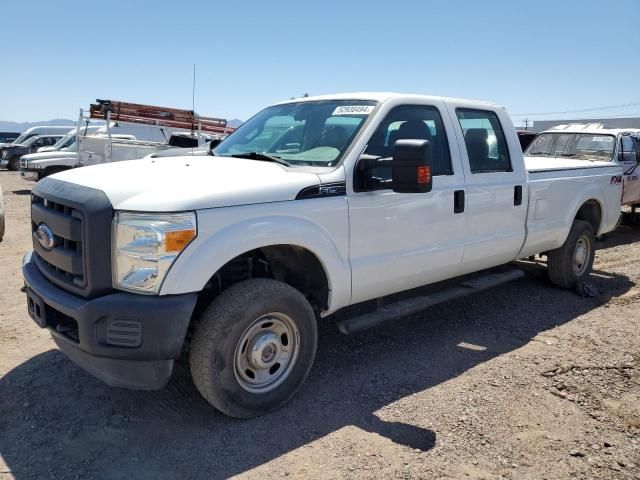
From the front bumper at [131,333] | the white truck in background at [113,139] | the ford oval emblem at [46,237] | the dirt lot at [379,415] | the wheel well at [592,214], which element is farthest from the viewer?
the white truck in background at [113,139]

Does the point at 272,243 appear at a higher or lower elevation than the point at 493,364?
higher

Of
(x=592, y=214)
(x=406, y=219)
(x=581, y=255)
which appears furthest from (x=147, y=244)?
(x=592, y=214)

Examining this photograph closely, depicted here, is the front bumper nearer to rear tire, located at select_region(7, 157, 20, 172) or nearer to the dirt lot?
the dirt lot

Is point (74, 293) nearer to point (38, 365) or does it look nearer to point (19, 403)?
point (19, 403)

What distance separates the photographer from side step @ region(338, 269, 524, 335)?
394 cm

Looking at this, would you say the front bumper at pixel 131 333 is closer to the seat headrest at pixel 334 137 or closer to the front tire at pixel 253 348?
the front tire at pixel 253 348

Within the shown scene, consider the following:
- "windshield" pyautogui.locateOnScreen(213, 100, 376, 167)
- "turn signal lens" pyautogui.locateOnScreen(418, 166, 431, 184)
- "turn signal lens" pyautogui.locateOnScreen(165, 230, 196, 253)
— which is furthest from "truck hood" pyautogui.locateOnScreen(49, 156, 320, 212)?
"turn signal lens" pyautogui.locateOnScreen(418, 166, 431, 184)

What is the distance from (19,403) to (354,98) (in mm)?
3150

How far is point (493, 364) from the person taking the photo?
4.32 metres

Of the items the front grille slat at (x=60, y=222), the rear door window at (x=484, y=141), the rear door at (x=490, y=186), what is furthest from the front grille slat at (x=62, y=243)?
the rear door window at (x=484, y=141)

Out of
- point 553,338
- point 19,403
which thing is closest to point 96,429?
point 19,403

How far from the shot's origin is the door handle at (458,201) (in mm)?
Answer: 4395

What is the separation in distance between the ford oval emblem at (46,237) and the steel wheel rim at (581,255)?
5.49 metres

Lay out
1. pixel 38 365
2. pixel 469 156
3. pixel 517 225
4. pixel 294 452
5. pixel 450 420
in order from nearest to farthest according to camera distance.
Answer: pixel 294 452, pixel 450 420, pixel 38 365, pixel 469 156, pixel 517 225
